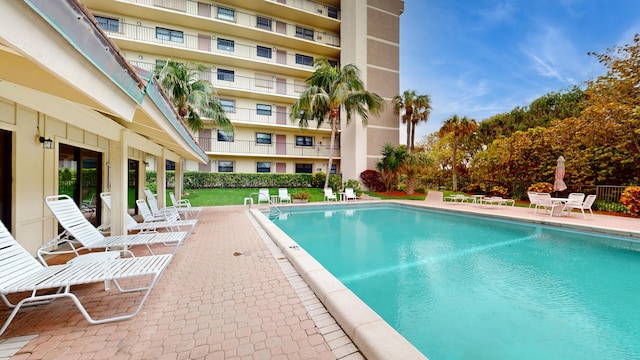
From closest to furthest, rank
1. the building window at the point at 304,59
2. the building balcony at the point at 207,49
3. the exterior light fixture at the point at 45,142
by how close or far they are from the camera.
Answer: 1. the exterior light fixture at the point at 45,142
2. the building balcony at the point at 207,49
3. the building window at the point at 304,59

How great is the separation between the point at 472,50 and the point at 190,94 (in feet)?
73.7

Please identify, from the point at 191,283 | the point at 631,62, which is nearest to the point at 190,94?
the point at 191,283

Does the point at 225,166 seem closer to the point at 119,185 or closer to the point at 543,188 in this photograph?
the point at 119,185

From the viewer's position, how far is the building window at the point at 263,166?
73.3ft

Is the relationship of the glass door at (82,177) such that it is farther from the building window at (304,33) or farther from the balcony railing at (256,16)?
the building window at (304,33)

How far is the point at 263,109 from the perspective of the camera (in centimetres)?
2248

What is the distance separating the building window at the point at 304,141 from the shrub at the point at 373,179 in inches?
244

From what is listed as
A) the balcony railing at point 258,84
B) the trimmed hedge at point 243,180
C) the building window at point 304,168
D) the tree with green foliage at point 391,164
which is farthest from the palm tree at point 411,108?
the building window at point 304,168

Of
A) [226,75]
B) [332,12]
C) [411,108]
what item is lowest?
[411,108]

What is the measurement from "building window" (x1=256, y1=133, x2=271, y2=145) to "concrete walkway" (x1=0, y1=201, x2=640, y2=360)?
19.2 metres

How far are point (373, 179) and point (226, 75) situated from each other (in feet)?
51.8

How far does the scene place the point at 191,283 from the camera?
11.9 ft

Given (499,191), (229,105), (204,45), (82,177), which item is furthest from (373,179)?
(82,177)

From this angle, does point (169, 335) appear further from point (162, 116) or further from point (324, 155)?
point (324, 155)
